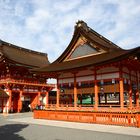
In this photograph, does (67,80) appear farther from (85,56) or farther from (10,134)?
(10,134)

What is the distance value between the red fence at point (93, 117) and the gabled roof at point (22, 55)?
16.7 m

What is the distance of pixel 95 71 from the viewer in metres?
22.0

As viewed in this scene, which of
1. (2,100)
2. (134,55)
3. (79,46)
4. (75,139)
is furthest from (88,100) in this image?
(75,139)

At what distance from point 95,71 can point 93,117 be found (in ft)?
15.3

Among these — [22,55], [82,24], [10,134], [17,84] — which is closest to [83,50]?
[82,24]

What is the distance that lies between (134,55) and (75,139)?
925cm

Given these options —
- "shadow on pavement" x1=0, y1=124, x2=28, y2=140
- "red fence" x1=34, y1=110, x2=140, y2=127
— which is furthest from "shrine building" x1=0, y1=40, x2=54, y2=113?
"shadow on pavement" x1=0, y1=124, x2=28, y2=140

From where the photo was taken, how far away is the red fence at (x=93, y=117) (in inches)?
698

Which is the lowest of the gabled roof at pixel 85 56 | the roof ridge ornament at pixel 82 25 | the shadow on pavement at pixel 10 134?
the shadow on pavement at pixel 10 134

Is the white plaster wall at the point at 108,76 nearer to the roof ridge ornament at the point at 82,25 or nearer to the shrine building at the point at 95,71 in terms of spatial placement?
the shrine building at the point at 95,71

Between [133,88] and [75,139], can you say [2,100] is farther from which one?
[75,139]

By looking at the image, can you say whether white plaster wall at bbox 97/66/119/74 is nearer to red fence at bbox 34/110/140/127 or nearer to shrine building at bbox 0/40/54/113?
red fence at bbox 34/110/140/127

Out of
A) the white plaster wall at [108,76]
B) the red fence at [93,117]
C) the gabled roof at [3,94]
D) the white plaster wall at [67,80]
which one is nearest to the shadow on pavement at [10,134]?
the red fence at [93,117]

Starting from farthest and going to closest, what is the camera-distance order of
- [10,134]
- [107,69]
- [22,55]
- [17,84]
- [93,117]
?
[22,55] < [17,84] < [107,69] < [93,117] < [10,134]
